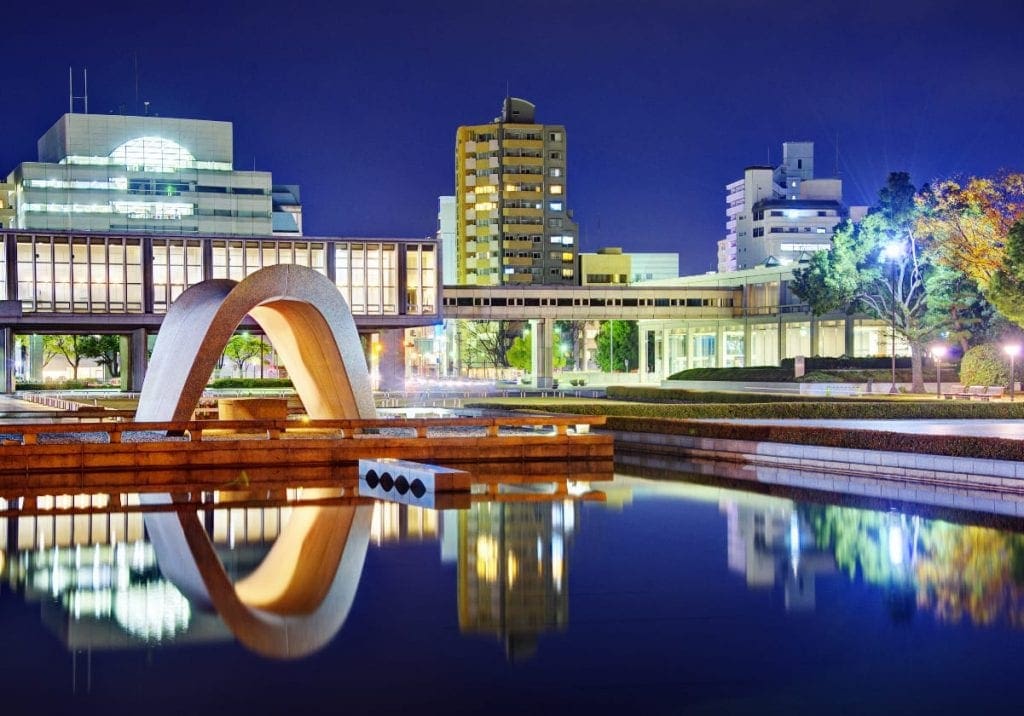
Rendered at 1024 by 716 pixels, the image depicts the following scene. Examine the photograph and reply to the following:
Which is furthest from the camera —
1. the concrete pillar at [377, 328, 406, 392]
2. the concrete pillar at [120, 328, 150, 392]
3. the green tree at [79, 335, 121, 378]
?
the green tree at [79, 335, 121, 378]

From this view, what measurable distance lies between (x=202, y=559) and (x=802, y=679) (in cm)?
879

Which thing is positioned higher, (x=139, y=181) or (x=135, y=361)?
(x=139, y=181)

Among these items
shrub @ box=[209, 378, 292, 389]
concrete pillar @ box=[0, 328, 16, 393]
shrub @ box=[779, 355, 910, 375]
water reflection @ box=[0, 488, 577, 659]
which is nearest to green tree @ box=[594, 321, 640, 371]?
shrub @ box=[779, 355, 910, 375]

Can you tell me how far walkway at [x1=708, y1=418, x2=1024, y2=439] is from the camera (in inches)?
1278

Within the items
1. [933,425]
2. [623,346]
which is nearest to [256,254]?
[933,425]

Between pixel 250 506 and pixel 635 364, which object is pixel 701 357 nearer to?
pixel 635 364

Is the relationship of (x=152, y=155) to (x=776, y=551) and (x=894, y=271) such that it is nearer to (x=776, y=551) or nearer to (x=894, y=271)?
(x=894, y=271)

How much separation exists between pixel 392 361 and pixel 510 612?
7296 centimetres

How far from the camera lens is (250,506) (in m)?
22.3

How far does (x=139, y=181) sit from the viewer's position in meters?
133

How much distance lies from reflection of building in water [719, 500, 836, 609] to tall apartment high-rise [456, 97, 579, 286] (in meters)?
142

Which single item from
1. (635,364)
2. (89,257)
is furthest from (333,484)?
(635,364)

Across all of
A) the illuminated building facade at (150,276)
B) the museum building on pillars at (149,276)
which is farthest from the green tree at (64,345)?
the illuminated building facade at (150,276)

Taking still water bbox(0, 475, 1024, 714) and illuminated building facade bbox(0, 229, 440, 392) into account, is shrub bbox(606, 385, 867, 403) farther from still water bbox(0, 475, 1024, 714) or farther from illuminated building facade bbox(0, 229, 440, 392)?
still water bbox(0, 475, 1024, 714)
